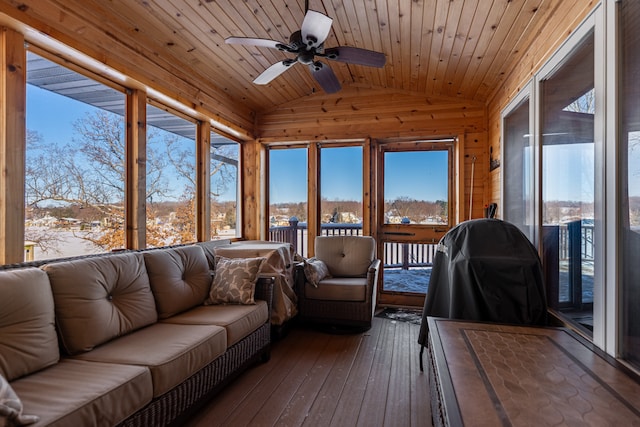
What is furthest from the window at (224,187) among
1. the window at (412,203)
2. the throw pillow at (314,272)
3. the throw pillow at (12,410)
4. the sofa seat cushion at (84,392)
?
the throw pillow at (12,410)

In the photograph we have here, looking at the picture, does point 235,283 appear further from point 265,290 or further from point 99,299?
point 99,299

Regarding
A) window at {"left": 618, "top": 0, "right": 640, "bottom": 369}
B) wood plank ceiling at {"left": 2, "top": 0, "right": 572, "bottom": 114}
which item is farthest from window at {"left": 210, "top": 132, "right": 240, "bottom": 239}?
window at {"left": 618, "top": 0, "right": 640, "bottom": 369}

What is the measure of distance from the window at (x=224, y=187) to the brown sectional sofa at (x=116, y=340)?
1.69 m

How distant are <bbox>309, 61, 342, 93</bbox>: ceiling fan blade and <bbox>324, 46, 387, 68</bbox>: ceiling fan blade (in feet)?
0.49

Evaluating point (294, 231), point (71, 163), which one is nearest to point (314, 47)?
point (71, 163)

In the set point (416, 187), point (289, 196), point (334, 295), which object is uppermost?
point (416, 187)

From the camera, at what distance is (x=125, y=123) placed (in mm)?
2908

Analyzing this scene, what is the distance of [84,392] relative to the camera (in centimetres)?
134

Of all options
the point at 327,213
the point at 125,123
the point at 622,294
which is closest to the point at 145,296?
the point at 125,123

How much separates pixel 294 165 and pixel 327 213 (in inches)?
35.1

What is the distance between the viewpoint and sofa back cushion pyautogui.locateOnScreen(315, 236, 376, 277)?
397 centimetres

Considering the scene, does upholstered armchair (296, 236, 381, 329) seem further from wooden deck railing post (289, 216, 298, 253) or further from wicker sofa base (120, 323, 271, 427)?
wooden deck railing post (289, 216, 298, 253)

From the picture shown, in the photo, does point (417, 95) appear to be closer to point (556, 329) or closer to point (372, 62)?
point (372, 62)

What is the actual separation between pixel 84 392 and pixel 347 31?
3290mm
